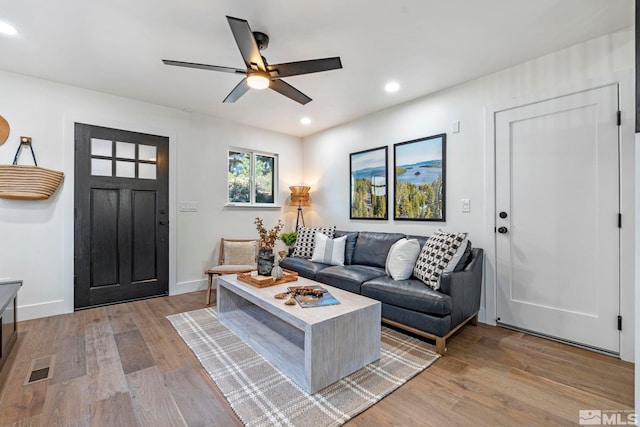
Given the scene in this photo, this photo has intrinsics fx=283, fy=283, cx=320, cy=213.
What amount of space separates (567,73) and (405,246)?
2.00 meters

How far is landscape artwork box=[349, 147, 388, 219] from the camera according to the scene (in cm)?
377

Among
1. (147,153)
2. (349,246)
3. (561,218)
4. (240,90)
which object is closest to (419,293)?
(561,218)

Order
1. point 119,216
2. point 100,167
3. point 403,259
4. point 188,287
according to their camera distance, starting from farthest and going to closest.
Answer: point 188,287 < point 119,216 < point 100,167 < point 403,259

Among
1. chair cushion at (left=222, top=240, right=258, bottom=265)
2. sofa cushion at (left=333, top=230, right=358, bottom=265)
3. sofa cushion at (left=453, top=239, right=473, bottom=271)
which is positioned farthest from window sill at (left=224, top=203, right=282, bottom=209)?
sofa cushion at (left=453, top=239, right=473, bottom=271)

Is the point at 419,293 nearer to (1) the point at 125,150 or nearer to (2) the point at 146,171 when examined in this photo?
(2) the point at 146,171

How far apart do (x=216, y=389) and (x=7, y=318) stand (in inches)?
74.2

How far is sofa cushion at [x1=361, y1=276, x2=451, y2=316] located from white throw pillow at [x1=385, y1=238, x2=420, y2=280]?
3.1 inches

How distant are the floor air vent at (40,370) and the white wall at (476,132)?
335 cm

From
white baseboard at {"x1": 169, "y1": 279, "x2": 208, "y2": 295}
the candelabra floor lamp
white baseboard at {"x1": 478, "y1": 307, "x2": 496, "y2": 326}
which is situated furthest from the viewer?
the candelabra floor lamp

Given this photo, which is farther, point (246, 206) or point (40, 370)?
point (246, 206)

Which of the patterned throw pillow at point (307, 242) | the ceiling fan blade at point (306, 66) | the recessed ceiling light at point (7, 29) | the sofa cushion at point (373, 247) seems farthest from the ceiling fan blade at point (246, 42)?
the patterned throw pillow at point (307, 242)

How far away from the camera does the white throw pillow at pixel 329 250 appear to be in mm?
3588

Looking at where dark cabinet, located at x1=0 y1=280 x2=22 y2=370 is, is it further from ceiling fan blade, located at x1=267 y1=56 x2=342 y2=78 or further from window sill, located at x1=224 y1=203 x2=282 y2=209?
ceiling fan blade, located at x1=267 y1=56 x2=342 y2=78

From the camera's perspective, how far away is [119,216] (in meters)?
3.38
